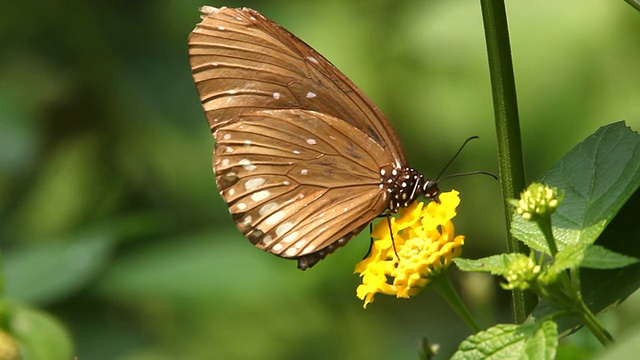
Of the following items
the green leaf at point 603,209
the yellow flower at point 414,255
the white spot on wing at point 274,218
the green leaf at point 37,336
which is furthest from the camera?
the white spot on wing at point 274,218

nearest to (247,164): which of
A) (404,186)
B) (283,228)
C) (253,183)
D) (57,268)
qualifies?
(253,183)

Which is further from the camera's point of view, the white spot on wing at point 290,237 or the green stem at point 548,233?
the white spot on wing at point 290,237

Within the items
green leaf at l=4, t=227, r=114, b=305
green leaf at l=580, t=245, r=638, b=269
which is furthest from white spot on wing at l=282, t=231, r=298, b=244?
green leaf at l=4, t=227, r=114, b=305

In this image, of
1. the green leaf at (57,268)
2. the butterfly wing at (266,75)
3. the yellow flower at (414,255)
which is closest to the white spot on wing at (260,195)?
the butterfly wing at (266,75)

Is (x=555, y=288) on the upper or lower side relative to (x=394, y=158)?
lower

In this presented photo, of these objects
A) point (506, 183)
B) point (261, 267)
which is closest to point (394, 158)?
point (506, 183)

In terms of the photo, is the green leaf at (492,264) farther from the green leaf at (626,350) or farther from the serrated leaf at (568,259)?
the green leaf at (626,350)

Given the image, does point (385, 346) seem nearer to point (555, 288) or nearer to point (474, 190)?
point (474, 190)
